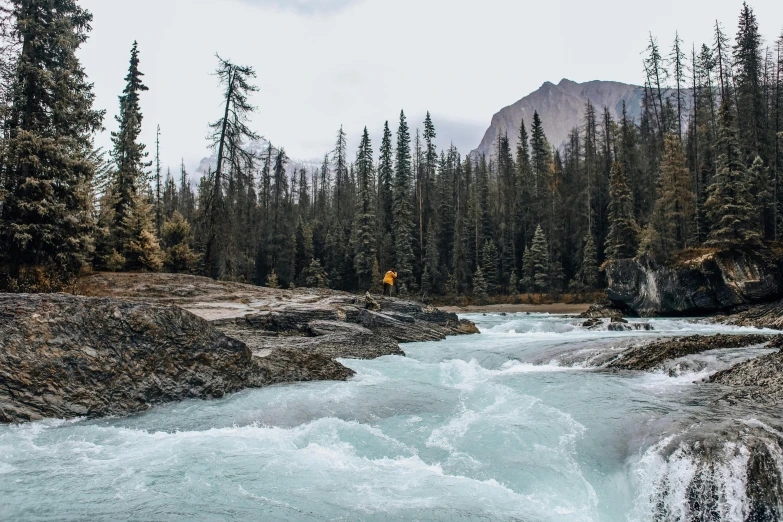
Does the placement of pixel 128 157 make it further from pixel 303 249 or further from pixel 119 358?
pixel 303 249

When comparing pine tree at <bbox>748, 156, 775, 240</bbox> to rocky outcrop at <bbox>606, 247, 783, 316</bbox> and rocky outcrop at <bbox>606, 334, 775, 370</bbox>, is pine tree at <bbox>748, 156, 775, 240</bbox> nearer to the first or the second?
rocky outcrop at <bbox>606, 247, 783, 316</bbox>

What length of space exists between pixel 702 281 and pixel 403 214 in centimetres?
3308

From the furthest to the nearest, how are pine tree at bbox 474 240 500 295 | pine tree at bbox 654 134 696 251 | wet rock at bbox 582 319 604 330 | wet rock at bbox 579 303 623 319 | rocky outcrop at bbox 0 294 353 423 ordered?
1. pine tree at bbox 474 240 500 295
2. pine tree at bbox 654 134 696 251
3. wet rock at bbox 579 303 623 319
4. wet rock at bbox 582 319 604 330
5. rocky outcrop at bbox 0 294 353 423

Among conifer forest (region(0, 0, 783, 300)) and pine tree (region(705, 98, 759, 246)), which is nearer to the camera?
conifer forest (region(0, 0, 783, 300))

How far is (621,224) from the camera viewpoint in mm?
42562

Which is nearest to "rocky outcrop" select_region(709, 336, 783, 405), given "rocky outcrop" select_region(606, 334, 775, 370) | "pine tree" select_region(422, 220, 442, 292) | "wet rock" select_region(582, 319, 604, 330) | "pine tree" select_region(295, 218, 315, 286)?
"rocky outcrop" select_region(606, 334, 775, 370)

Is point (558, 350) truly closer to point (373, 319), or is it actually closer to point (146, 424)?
point (373, 319)

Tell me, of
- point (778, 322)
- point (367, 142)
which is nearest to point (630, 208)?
point (778, 322)

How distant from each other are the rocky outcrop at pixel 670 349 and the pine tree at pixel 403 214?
130 ft

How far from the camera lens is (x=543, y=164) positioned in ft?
198

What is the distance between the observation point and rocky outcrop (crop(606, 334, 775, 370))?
10680 millimetres

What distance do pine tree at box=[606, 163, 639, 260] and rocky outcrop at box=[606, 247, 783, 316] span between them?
35.2ft

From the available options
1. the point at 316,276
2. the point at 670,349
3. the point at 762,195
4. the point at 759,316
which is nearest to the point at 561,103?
the point at 316,276

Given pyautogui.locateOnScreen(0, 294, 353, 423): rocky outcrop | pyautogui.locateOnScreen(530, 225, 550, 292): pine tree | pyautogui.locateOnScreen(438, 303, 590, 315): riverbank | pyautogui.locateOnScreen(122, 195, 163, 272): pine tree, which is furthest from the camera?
pyautogui.locateOnScreen(530, 225, 550, 292): pine tree
